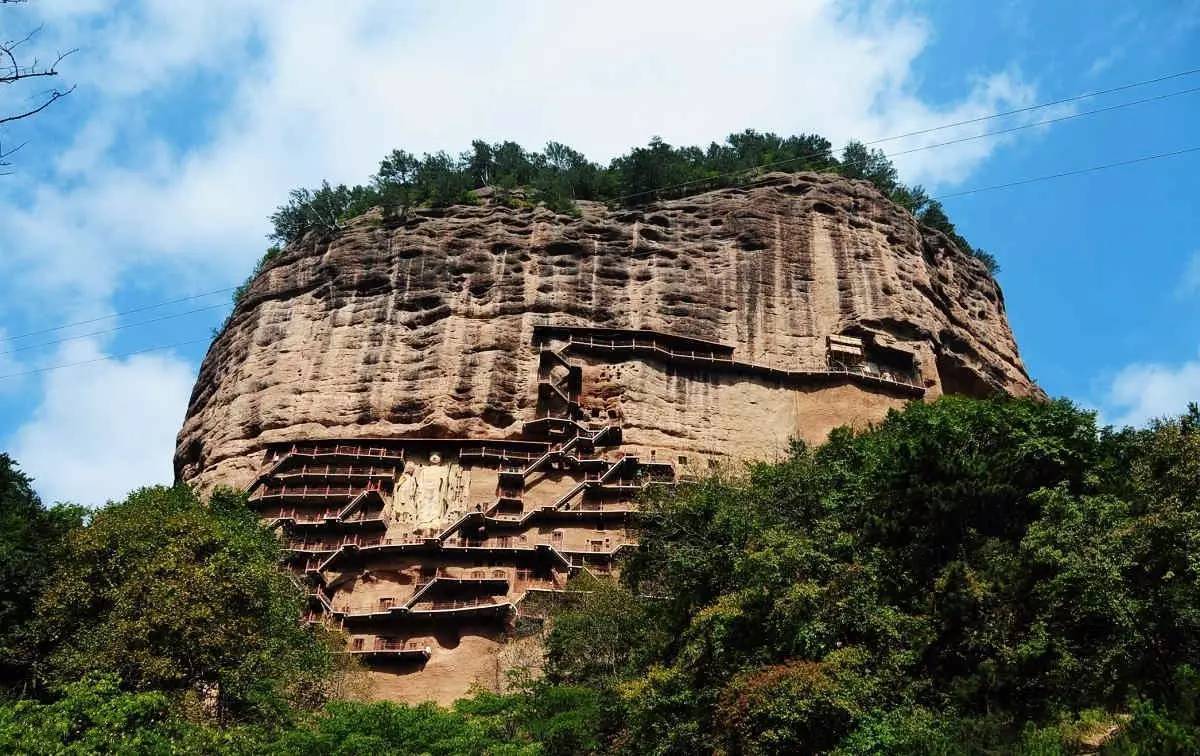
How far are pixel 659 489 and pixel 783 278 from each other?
15.6 m

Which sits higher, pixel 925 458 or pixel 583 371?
pixel 583 371

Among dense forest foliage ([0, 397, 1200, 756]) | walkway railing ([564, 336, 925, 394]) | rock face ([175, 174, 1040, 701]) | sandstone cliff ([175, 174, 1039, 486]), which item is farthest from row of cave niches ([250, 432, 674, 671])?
dense forest foliage ([0, 397, 1200, 756])

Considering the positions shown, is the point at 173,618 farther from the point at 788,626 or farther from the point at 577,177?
the point at 577,177

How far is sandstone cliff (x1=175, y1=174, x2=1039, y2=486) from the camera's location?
3581 centimetres

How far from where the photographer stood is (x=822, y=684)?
17.0 metres

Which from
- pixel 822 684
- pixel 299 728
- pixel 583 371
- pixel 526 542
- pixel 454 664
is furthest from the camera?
pixel 583 371

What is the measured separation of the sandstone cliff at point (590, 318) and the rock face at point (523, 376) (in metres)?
0.08

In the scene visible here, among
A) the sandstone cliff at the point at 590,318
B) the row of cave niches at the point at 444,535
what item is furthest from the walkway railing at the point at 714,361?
the row of cave niches at the point at 444,535

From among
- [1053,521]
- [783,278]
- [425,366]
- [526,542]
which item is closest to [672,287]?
[783,278]

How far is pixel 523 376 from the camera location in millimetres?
36250

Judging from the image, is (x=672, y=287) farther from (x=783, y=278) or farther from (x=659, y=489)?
(x=659, y=489)

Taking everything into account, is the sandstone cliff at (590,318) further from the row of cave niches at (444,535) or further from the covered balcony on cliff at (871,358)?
the row of cave niches at (444,535)

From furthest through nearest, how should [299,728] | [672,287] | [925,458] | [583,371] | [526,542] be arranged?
[672,287] → [583,371] → [526,542] → [925,458] → [299,728]

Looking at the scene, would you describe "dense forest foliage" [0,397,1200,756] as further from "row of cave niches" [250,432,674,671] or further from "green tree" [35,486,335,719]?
"row of cave niches" [250,432,674,671]
